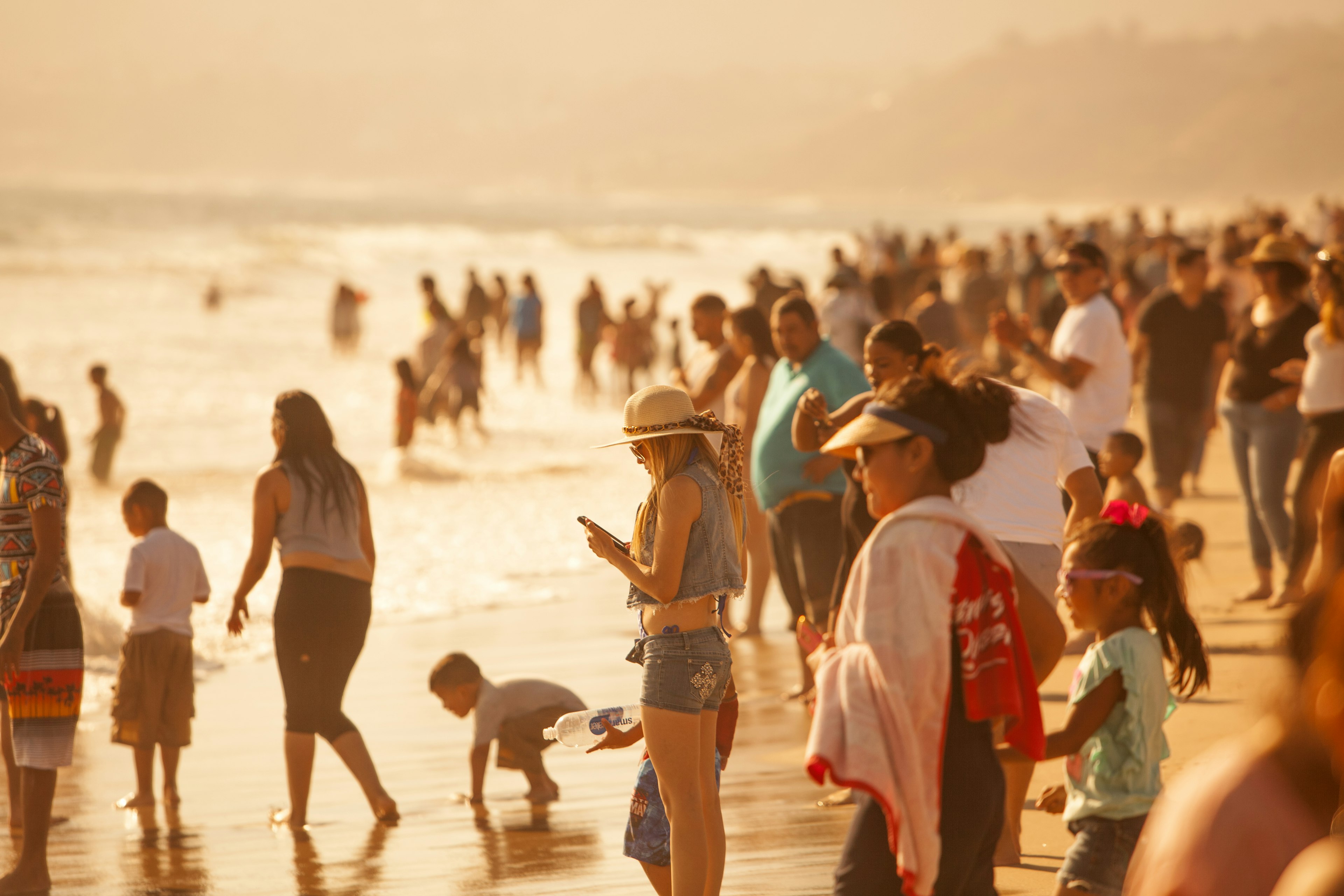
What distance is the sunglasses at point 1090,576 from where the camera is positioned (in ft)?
11.7

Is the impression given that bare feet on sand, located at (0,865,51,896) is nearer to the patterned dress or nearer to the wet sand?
the wet sand

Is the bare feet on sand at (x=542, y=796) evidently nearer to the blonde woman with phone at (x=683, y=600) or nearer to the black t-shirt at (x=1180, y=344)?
the blonde woman with phone at (x=683, y=600)

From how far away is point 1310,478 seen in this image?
7473mm

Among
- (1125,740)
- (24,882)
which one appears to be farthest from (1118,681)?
(24,882)

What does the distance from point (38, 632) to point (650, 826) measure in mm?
2415

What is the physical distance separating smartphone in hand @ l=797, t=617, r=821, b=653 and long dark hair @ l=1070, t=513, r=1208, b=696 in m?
0.76

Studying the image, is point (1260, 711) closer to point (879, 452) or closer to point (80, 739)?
point (879, 452)

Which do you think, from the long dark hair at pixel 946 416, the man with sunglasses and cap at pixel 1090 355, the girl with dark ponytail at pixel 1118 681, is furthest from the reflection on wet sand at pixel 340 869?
the man with sunglasses and cap at pixel 1090 355

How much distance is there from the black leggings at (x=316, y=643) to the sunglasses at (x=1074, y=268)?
340cm

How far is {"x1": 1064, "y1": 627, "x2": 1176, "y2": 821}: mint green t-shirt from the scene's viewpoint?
3.42 meters

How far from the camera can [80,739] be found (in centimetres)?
715

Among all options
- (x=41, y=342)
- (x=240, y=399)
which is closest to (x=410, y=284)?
(x=41, y=342)

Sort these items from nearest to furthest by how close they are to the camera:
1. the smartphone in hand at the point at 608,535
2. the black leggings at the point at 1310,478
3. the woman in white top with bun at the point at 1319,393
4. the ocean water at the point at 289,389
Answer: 1. the smartphone in hand at the point at 608,535
2. the woman in white top with bun at the point at 1319,393
3. the black leggings at the point at 1310,478
4. the ocean water at the point at 289,389

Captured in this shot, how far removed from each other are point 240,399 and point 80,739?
18140mm
